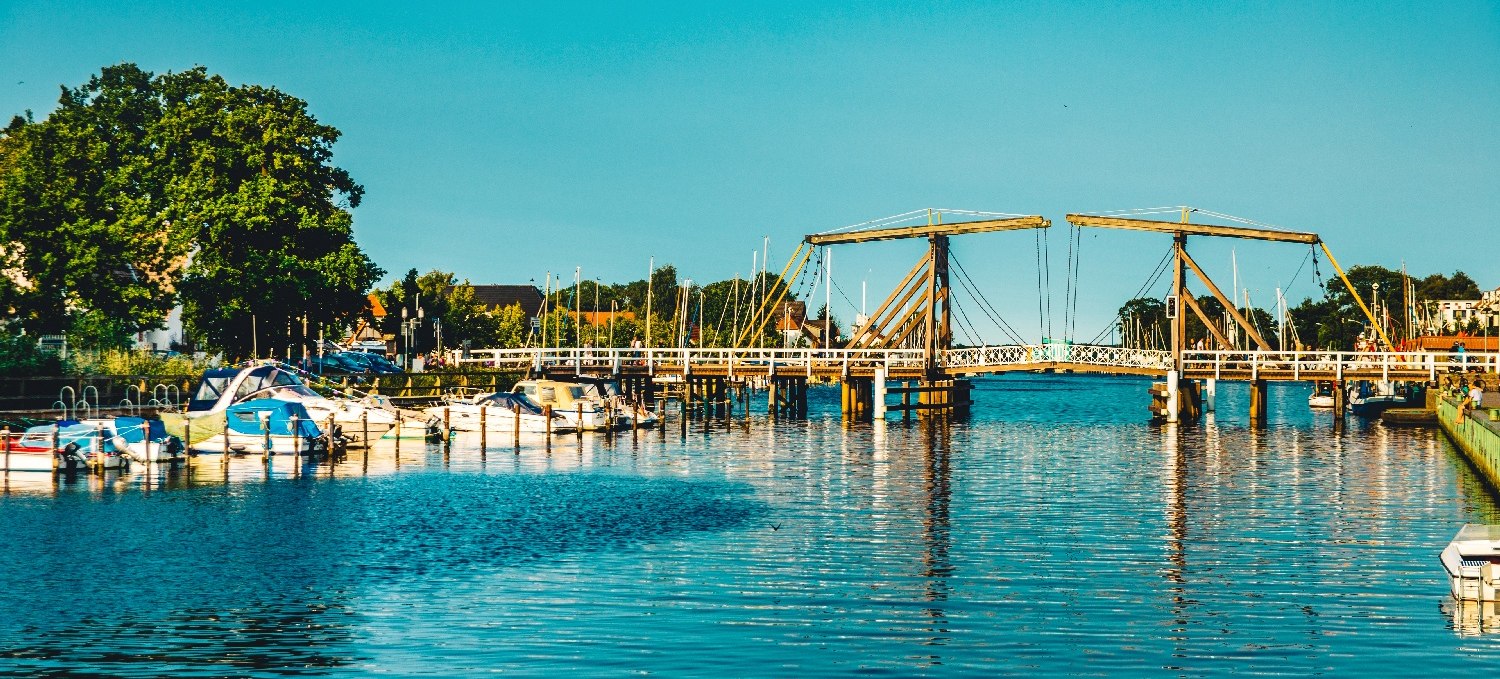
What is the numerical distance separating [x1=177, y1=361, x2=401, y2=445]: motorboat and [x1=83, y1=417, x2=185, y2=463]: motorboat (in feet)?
16.0

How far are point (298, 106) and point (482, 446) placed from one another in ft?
81.5

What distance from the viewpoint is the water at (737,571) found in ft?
69.7

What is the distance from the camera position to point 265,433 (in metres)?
50.7

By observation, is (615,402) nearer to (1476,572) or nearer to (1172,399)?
(1172,399)

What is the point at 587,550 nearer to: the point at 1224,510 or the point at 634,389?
the point at 1224,510

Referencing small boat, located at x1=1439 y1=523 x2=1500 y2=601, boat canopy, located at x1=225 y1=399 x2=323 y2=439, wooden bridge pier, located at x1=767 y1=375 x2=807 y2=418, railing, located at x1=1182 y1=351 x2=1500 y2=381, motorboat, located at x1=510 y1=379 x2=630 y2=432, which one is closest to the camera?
small boat, located at x1=1439 y1=523 x2=1500 y2=601

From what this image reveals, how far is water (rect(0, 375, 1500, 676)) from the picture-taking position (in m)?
21.2

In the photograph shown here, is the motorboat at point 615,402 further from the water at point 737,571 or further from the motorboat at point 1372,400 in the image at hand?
the motorboat at point 1372,400

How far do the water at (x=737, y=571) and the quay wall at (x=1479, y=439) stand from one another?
0.97m

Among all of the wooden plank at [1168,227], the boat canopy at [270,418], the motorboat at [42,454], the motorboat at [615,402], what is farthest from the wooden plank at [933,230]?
the motorboat at [42,454]

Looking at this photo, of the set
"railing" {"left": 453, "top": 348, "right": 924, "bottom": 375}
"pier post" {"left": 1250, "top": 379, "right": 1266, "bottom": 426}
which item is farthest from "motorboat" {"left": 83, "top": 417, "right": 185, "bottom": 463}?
"pier post" {"left": 1250, "top": 379, "right": 1266, "bottom": 426}

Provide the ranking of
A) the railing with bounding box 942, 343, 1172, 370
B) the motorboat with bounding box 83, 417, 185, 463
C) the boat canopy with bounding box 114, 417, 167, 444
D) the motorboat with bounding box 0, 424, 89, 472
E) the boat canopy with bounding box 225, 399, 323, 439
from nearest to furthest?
the motorboat with bounding box 0, 424, 89, 472
the motorboat with bounding box 83, 417, 185, 463
the boat canopy with bounding box 114, 417, 167, 444
the boat canopy with bounding box 225, 399, 323, 439
the railing with bounding box 942, 343, 1172, 370

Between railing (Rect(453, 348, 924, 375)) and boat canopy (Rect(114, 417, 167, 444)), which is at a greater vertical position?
railing (Rect(453, 348, 924, 375))

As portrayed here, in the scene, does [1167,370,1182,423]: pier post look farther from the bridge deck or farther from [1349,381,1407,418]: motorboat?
[1349,381,1407,418]: motorboat
